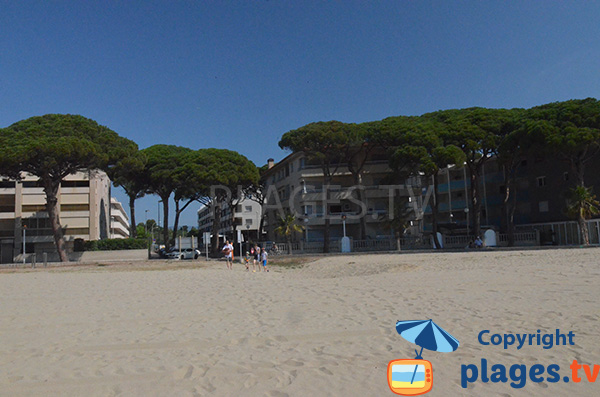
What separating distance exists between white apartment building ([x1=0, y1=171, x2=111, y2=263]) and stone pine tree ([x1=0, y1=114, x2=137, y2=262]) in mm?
11143

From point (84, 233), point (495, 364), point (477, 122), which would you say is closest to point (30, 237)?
point (84, 233)

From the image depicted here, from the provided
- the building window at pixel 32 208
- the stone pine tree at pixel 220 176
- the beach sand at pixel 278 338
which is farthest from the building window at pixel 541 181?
the building window at pixel 32 208

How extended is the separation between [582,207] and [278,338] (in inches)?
1470

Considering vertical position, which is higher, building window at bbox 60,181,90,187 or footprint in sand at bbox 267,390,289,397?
building window at bbox 60,181,90,187

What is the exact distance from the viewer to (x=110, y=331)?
8727 millimetres

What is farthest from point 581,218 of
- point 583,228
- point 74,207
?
point 74,207

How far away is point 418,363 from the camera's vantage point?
19.2ft

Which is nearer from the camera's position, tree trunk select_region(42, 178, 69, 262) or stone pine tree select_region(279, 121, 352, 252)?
tree trunk select_region(42, 178, 69, 262)

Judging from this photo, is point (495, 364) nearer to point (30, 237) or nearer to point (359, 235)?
point (359, 235)

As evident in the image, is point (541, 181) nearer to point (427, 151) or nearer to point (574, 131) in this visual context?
point (574, 131)

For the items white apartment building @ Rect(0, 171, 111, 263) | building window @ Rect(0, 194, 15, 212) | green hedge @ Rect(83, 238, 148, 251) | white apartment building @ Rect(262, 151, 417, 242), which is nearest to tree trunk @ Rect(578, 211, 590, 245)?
white apartment building @ Rect(262, 151, 417, 242)

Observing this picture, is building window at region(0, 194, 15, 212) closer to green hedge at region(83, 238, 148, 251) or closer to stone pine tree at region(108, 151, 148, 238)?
stone pine tree at region(108, 151, 148, 238)

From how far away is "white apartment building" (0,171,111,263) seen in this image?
169ft

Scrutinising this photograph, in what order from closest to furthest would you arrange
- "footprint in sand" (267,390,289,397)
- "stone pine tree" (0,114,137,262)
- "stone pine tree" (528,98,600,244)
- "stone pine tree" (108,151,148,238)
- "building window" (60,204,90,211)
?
1. "footprint in sand" (267,390,289,397)
2. "stone pine tree" (0,114,137,262)
3. "stone pine tree" (528,98,600,244)
4. "stone pine tree" (108,151,148,238)
5. "building window" (60,204,90,211)
